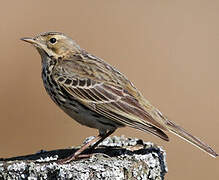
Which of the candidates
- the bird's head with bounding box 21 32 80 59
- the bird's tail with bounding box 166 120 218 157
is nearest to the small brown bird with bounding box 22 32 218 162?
the bird's tail with bounding box 166 120 218 157

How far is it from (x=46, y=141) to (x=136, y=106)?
14.6 feet

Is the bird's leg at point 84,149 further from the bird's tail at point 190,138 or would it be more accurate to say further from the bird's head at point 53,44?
the bird's head at point 53,44

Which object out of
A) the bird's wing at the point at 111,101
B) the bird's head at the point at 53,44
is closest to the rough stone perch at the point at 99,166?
the bird's wing at the point at 111,101

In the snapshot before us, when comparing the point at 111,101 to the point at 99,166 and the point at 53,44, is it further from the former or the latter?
the point at 99,166

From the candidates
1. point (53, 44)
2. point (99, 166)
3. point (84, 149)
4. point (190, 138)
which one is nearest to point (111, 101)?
point (84, 149)

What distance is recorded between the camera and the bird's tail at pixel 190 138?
22.4 ft

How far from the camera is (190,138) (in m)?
6.95

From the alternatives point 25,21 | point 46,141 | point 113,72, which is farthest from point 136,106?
point 25,21

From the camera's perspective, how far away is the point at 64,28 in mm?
13758

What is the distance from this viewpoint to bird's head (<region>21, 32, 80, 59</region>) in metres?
7.89

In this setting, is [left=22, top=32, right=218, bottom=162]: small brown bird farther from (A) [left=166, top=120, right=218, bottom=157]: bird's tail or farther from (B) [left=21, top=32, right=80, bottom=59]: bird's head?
(B) [left=21, top=32, right=80, bottom=59]: bird's head

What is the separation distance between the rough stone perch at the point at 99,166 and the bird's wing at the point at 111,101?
10.4 inches

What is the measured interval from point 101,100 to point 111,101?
12cm

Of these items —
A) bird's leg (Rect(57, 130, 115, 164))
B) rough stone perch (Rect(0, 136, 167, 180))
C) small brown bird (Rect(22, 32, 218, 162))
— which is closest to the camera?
rough stone perch (Rect(0, 136, 167, 180))
